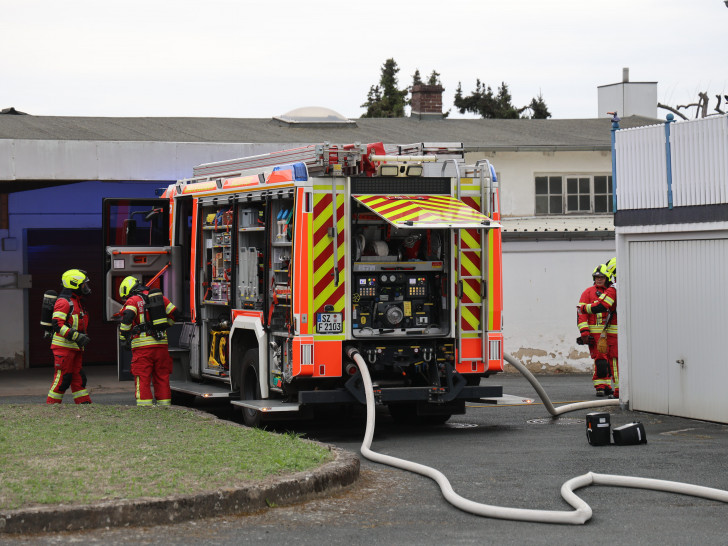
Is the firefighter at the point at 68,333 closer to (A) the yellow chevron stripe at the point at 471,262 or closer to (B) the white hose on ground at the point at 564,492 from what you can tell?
(A) the yellow chevron stripe at the point at 471,262

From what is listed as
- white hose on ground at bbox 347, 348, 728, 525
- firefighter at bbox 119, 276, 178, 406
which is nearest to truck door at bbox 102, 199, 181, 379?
firefighter at bbox 119, 276, 178, 406

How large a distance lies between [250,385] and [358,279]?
6.09 ft

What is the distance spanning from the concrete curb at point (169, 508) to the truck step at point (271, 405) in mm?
3337

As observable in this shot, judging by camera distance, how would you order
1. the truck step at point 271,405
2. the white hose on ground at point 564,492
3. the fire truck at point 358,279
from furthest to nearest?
1. the truck step at point 271,405
2. the fire truck at point 358,279
3. the white hose on ground at point 564,492

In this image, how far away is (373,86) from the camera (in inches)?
2185

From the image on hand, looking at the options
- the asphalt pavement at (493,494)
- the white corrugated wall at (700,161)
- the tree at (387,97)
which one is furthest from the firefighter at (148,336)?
the tree at (387,97)

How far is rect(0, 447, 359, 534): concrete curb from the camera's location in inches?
285

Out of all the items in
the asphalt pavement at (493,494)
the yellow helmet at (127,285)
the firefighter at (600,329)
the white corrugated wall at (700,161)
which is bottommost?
the asphalt pavement at (493,494)

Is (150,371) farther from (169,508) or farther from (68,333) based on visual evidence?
(169,508)

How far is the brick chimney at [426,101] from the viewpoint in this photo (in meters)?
29.2

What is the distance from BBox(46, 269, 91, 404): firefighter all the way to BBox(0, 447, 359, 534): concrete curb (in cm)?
590

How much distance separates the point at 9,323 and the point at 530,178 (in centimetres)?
1032

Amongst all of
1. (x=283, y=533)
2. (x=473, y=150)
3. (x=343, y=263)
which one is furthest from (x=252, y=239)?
(x=473, y=150)

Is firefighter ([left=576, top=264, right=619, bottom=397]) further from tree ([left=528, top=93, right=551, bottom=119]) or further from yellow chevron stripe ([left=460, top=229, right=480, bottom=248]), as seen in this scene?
tree ([left=528, top=93, right=551, bottom=119])
